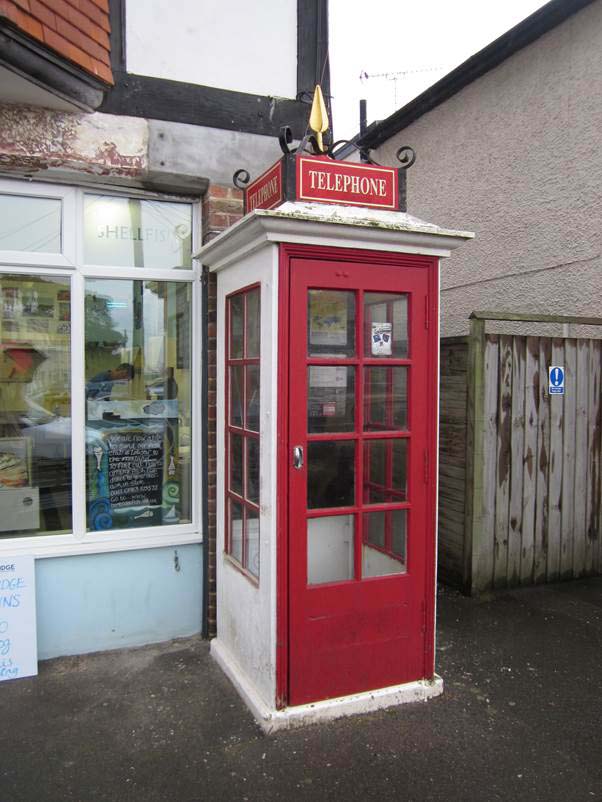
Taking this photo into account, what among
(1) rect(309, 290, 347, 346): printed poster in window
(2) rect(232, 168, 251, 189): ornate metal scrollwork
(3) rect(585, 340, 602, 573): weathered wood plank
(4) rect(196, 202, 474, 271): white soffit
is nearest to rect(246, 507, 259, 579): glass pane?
(1) rect(309, 290, 347, 346): printed poster in window

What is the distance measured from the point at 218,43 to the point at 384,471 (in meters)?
2.91

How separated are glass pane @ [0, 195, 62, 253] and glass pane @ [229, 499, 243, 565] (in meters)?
1.94

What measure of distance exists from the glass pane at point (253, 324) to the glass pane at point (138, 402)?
2.81ft

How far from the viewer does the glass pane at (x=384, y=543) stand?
10.9 ft

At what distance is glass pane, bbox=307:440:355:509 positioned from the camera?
10.4 feet

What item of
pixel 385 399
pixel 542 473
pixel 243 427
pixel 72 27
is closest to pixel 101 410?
pixel 243 427

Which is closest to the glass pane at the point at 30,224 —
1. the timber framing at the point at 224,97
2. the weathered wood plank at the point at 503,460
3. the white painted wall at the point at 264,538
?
the timber framing at the point at 224,97

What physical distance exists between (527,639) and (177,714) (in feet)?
7.74

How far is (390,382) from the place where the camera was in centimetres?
328

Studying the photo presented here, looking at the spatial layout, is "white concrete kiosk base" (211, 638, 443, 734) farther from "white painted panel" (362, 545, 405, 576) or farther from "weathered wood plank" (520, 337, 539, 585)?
"weathered wood plank" (520, 337, 539, 585)

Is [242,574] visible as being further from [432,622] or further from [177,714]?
[432,622]

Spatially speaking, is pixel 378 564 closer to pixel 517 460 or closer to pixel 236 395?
pixel 236 395

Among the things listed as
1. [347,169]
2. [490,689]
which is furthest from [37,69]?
[490,689]

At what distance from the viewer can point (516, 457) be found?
4.87 meters
